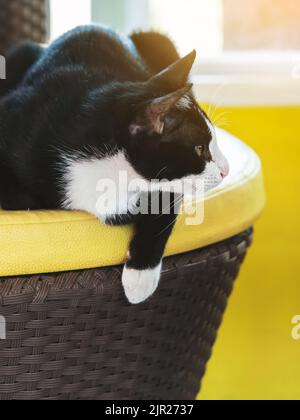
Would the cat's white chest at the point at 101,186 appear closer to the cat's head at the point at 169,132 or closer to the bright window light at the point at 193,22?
the cat's head at the point at 169,132


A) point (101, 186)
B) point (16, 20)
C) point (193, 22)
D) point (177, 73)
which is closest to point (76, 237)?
point (101, 186)

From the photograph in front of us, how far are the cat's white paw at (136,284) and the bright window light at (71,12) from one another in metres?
1.03

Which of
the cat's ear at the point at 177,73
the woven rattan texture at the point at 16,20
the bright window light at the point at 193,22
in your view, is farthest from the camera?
the bright window light at the point at 193,22

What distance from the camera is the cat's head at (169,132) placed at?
0.70 metres

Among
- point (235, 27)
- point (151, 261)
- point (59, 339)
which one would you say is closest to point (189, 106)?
point (151, 261)

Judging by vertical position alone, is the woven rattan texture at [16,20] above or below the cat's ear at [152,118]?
above

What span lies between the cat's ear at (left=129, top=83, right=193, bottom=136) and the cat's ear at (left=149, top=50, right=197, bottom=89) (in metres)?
0.02

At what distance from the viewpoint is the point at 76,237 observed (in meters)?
0.71

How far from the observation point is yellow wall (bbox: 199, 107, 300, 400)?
1.50m

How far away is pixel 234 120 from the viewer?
152cm

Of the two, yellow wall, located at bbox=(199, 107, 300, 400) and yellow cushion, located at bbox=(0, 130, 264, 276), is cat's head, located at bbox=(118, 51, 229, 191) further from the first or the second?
yellow wall, located at bbox=(199, 107, 300, 400)

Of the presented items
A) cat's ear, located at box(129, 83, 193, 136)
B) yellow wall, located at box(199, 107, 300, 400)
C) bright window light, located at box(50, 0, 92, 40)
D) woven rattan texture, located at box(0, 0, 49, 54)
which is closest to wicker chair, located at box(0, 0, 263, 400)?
cat's ear, located at box(129, 83, 193, 136)

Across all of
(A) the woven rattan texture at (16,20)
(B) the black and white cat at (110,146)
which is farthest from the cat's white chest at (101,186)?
(A) the woven rattan texture at (16,20)
